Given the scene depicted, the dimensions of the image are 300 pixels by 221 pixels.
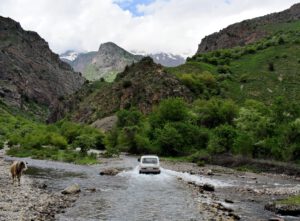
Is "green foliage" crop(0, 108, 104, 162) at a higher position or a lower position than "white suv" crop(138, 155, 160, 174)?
higher

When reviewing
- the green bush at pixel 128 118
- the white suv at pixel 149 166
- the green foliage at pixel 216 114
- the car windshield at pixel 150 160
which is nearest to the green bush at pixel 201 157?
the car windshield at pixel 150 160

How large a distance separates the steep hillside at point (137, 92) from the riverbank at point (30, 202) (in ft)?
383

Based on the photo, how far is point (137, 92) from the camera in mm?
163125

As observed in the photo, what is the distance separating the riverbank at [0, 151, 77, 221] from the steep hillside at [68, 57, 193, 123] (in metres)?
117

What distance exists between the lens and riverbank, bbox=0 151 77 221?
25.8 metres

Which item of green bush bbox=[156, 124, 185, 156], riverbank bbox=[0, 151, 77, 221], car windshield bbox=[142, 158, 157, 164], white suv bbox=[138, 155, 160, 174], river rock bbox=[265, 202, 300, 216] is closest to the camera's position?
riverbank bbox=[0, 151, 77, 221]

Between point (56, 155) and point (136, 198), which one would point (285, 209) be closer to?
point (136, 198)

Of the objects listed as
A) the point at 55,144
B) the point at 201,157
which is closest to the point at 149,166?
the point at 201,157

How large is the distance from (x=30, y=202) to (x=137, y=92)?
13317 cm

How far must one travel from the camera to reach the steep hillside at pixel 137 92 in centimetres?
15762

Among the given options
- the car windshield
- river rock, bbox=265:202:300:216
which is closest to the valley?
river rock, bbox=265:202:300:216

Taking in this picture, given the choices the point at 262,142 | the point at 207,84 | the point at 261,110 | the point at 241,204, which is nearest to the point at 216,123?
the point at 261,110

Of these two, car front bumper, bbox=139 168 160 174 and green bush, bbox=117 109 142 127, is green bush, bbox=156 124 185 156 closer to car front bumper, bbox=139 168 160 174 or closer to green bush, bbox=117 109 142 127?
green bush, bbox=117 109 142 127

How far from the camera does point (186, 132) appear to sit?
9050 cm
